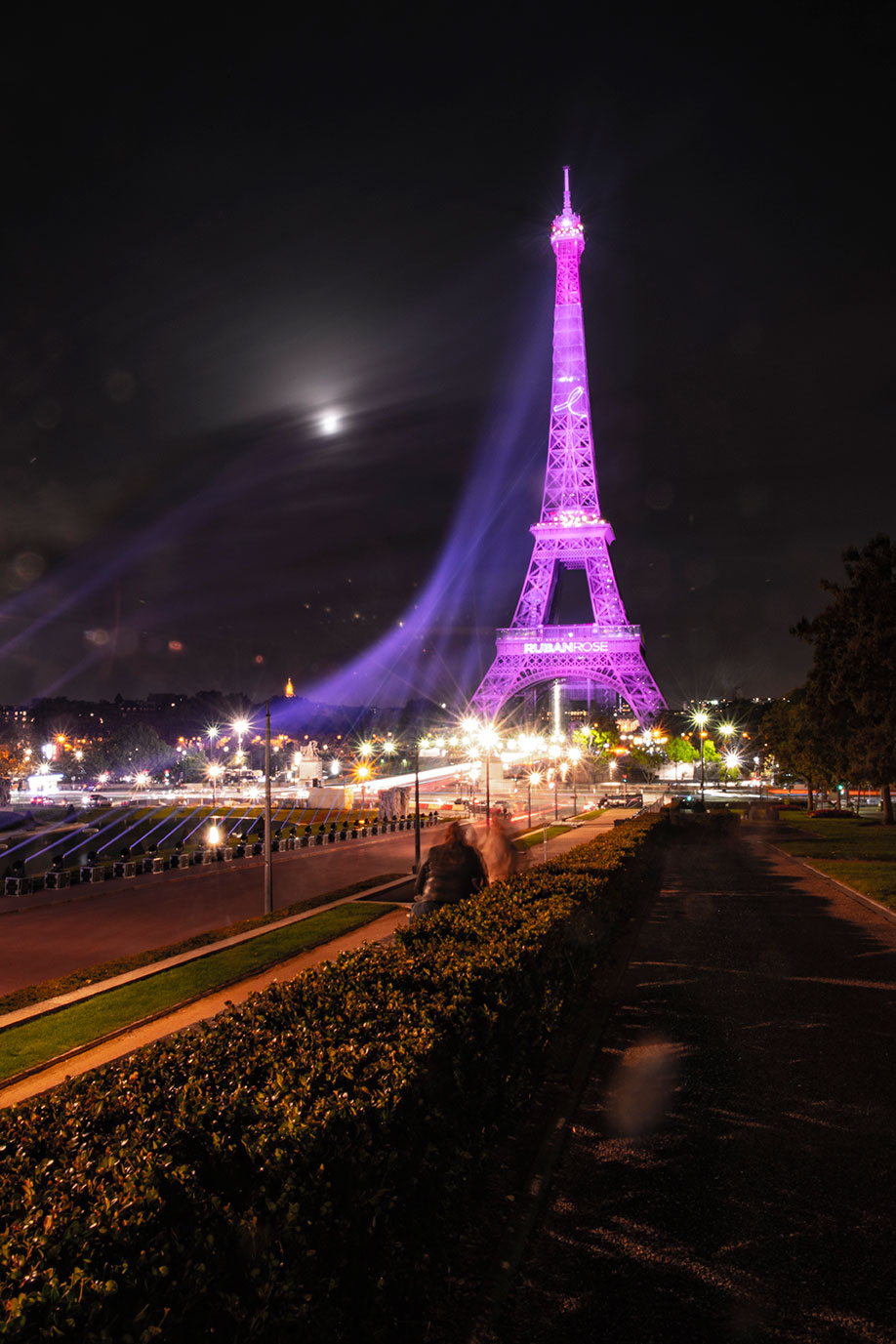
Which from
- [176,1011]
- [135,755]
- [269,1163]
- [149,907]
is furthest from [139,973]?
[135,755]

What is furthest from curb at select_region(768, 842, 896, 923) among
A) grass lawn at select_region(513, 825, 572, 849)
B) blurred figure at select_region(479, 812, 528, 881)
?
grass lawn at select_region(513, 825, 572, 849)

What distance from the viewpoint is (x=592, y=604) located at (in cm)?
7431

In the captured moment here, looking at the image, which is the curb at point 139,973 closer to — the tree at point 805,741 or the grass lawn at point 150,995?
the grass lawn at point 150,995

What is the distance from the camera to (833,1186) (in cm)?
534

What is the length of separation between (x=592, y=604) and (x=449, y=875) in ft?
217

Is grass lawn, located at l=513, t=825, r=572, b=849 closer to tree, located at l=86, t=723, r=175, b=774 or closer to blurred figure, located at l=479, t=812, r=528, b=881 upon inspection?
blurred figure, located at l=479, t=812, r=528, b=881

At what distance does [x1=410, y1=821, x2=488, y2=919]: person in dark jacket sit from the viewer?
395 inches

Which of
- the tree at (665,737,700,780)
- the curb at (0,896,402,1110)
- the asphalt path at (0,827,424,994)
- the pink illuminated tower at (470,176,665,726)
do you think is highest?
the pink illuminated tower at (470,176,665,726)

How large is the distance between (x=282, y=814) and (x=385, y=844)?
1626cm

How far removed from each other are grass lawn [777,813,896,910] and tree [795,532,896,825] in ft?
12.2

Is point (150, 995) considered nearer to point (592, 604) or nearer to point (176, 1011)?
point (176, 1011)

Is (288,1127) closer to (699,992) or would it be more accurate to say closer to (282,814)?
(699,992)

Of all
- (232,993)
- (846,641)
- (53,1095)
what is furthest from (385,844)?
(53,1095)

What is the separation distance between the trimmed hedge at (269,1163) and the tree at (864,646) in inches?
935
